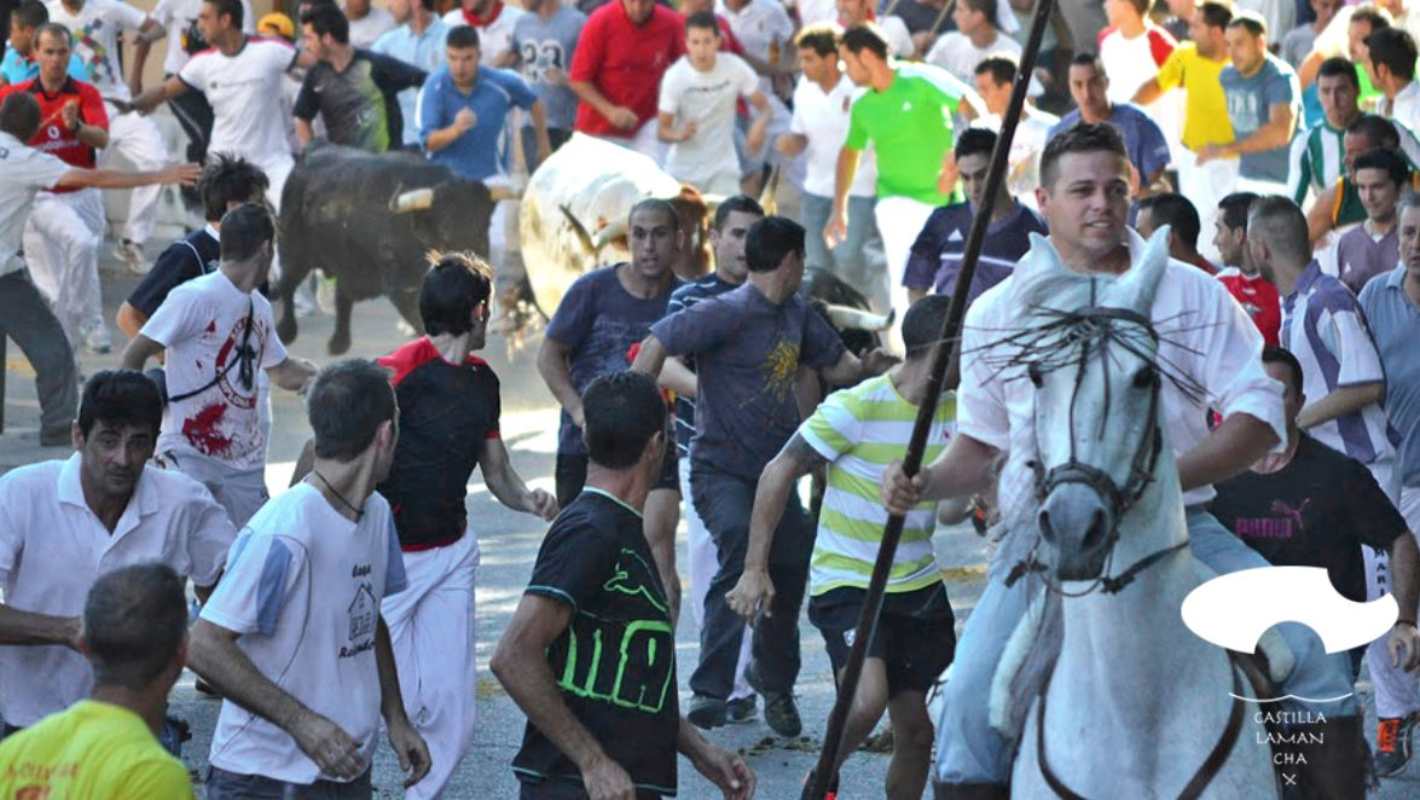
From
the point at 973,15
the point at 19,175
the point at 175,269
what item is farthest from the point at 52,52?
the point at 973,15

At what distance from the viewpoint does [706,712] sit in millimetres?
10000

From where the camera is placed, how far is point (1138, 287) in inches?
222

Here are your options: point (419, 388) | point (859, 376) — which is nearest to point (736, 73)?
point (859, 376)

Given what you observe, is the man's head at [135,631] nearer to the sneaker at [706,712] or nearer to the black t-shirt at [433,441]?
the black t-shirt at [433,441]

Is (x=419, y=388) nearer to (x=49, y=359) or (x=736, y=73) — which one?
(x=49, y=359)

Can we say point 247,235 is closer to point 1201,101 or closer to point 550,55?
point 1201,101

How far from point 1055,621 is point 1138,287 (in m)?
0.79

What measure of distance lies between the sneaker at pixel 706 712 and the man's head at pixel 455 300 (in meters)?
1.95

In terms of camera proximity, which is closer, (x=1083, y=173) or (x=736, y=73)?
(x=1083, y=173)

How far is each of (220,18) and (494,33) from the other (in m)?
2.31

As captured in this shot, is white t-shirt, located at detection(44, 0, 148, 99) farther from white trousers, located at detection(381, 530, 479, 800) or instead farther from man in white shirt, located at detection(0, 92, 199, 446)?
white trousers, located at detection(381, 530, 479, 800)

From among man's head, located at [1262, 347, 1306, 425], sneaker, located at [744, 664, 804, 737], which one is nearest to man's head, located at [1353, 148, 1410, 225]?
man's head, located at [1262, 347, 1306, 425]

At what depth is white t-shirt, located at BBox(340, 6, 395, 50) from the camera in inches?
850

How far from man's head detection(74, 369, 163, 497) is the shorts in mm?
2510
